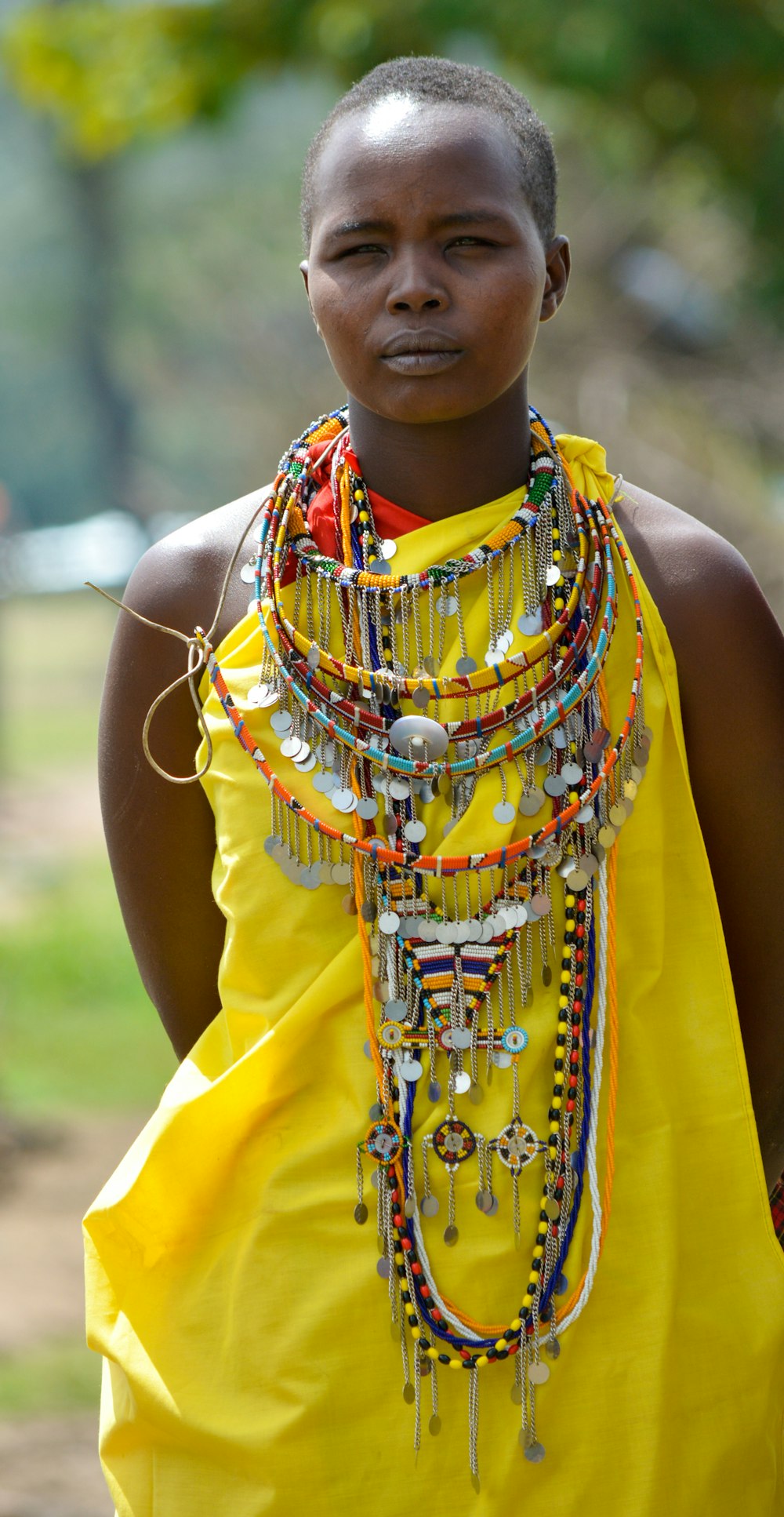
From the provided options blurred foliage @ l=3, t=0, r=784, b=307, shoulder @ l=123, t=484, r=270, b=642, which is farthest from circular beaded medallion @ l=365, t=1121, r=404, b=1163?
blurred foliage @ l=3, t=0, r=784, b=307

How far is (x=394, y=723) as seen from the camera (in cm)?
178

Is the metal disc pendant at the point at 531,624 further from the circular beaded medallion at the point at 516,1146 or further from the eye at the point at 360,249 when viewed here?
the circular beaded medallion at the point at 516,1146

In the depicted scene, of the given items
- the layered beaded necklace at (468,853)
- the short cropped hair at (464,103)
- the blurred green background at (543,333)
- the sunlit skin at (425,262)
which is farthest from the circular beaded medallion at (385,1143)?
the blurred green background at (543,333)

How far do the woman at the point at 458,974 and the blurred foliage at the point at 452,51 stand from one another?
11.0 feet

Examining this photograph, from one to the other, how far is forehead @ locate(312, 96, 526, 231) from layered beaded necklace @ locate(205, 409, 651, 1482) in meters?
→ 0.34

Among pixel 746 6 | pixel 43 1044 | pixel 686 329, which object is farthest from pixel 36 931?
pixel 746 6

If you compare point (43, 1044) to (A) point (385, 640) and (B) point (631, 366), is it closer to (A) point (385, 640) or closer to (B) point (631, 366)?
(B) point (631, 366)

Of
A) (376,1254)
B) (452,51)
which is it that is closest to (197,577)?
(376,1254)

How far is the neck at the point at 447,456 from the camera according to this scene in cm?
183

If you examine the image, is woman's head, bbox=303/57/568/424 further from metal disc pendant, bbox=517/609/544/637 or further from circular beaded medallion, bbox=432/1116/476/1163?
circular beaded medallion, bbox=432/1116/476/1163

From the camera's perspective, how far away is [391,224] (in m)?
1.71

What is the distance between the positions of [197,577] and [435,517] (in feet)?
0.98

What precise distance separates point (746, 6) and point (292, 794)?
3.86 m

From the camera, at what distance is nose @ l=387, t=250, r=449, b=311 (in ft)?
5.52
